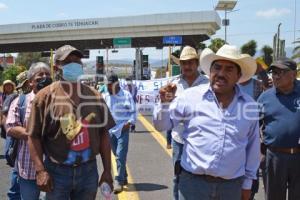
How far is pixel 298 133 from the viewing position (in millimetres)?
5340

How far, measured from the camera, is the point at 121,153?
7.89 m

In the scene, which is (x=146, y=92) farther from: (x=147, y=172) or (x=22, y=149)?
(x=22, y=149)

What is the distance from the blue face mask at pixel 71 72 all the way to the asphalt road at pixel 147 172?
3.52 meters

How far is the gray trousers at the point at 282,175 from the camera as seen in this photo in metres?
5.43

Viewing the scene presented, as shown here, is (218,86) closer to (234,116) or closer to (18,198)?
(234,116)

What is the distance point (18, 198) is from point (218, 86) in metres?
2.80


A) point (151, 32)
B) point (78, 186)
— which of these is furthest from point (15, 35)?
point (78, 186)

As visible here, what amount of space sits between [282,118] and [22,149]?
2.67 metres

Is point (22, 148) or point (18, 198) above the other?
point (22, 148)

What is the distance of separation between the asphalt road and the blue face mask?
3519 millimetres

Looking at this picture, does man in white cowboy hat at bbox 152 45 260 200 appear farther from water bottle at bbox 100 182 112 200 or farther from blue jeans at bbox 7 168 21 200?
blue jeans at bbox 7 168 21 200

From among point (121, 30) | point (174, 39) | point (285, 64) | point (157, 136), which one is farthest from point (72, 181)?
point (121, 30)

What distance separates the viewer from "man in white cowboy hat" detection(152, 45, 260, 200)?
3.62 meters

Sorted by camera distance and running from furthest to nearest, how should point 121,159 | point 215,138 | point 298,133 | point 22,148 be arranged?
point 121,159 → point 298,133 → point 22,148 → point 215,138
